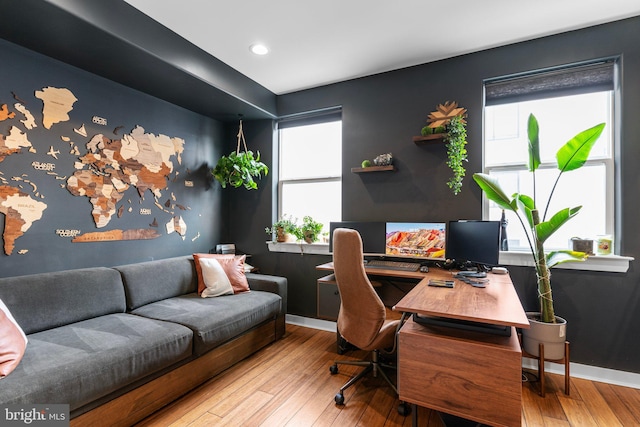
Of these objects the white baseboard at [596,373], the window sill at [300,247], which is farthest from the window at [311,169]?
the white baseboard at [596,373]

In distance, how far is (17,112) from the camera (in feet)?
7.00

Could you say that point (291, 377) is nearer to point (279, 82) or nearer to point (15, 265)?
point (15, 265)

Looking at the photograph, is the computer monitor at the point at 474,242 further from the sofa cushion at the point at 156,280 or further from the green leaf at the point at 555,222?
the sofa cushion at the point at 156,280

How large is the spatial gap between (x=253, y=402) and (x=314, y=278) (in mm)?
1581

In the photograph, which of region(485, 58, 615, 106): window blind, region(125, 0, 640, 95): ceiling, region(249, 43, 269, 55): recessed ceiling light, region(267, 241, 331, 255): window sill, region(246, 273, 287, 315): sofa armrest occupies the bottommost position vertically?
region(246, 273, 287, 315): sofa armrest

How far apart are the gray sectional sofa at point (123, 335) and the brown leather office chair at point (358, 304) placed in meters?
0.98

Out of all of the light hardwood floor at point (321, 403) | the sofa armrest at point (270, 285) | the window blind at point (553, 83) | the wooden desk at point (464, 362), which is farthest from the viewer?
the sofa armrest at point (270, 285)

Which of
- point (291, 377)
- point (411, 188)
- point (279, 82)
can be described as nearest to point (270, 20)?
point (279, 82)

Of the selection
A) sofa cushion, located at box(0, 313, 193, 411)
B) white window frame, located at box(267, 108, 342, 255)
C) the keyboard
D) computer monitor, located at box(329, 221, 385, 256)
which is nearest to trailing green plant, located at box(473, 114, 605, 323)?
the keyboard

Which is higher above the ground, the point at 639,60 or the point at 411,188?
the point at 639,60

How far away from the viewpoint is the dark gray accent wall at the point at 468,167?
2289 millimetres

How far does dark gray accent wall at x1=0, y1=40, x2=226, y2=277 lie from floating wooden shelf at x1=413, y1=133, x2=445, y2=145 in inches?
98.5

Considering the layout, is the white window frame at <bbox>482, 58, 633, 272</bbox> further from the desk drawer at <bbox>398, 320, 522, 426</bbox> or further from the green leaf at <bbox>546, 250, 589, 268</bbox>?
the desk drawer at <bbox>398, 320, 522, 426</bbox>

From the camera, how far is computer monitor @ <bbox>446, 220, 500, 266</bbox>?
2.29 meters
